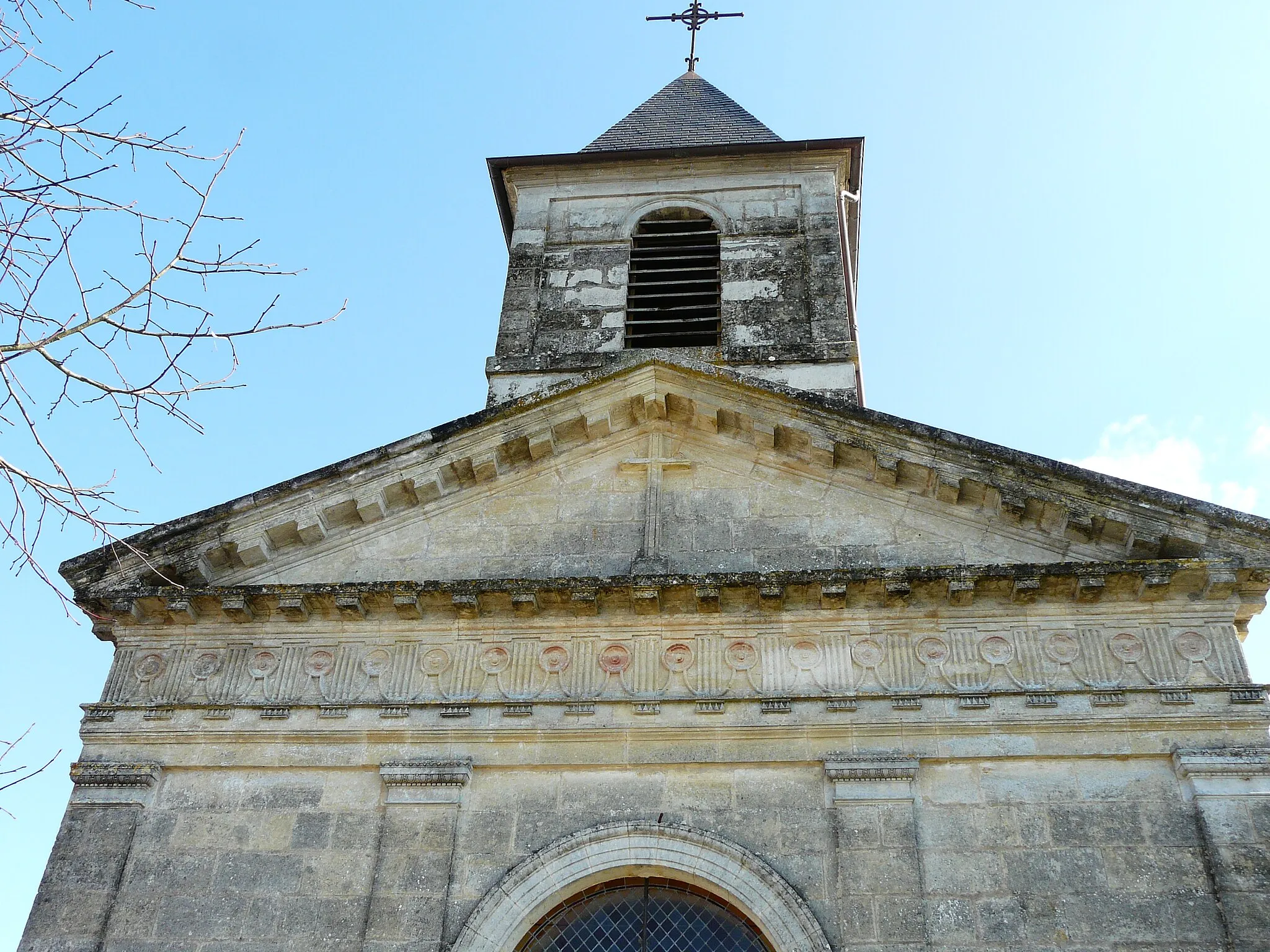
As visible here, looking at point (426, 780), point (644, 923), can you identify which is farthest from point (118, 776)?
point (644, 923)

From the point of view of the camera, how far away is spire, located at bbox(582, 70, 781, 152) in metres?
17.6

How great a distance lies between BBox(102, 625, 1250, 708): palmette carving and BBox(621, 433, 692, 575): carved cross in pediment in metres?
0.71

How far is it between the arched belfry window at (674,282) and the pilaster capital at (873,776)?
6.91 metres

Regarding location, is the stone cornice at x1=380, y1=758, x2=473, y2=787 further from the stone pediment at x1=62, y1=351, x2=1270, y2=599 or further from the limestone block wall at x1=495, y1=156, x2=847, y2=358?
the limestone block wall at x1=495, y1=156, x2=847, y2=358

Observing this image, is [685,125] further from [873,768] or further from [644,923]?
[644,923]

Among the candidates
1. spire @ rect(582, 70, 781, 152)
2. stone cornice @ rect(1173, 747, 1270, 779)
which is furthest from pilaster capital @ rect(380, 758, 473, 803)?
spire @ rect(582, 70, 781, 152)

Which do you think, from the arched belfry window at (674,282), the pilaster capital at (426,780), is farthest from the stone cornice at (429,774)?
the arched belfry window at (674,282)

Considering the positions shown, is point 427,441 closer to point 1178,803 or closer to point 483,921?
point 483,921

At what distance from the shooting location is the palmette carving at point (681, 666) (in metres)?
9.08

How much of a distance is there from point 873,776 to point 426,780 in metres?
3.03

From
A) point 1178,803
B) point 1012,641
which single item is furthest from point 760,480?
point 1178,803

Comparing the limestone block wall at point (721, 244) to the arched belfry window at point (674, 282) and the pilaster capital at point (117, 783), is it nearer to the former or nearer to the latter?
the arched belfry window at point (674, 282)

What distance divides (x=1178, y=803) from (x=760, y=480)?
3.88m

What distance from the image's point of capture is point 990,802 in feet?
28.3
